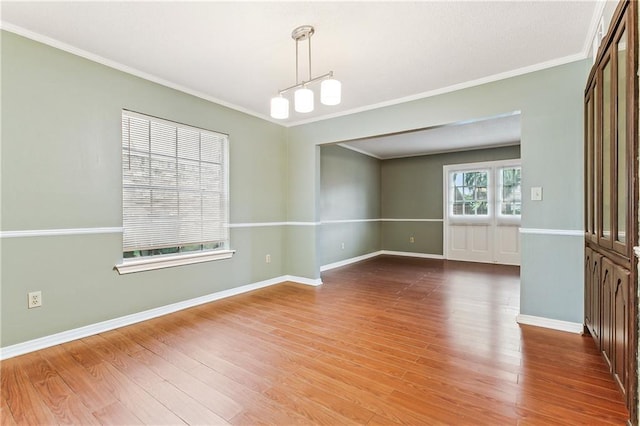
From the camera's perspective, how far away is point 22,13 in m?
2.11

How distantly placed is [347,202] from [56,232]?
471 cm

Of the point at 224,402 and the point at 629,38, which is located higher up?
the point at 629,38

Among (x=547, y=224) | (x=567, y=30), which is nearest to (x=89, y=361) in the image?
(x=547, y=224)

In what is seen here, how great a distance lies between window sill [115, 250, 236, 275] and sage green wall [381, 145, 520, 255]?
15.4ft

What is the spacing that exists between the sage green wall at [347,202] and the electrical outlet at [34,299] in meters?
3.82

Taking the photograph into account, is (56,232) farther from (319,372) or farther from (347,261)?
(347,261)

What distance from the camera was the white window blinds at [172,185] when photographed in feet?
9.71

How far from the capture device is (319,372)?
6.63 ft

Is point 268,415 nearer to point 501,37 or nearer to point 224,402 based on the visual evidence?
point 224,402

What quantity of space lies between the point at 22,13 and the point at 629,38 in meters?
3.58

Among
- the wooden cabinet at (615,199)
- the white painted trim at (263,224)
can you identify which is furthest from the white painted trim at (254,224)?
the wooden cabinet at (615,199)

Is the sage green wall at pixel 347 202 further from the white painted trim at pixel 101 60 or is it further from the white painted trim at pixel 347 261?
the white painted trim at pixel 101 60

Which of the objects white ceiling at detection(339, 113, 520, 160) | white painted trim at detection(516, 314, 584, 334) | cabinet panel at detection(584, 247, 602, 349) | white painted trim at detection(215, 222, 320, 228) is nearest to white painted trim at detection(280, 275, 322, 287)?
white painted trim at detection(215, 222, 320, 228)

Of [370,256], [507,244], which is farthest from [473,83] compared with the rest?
[370,256]
